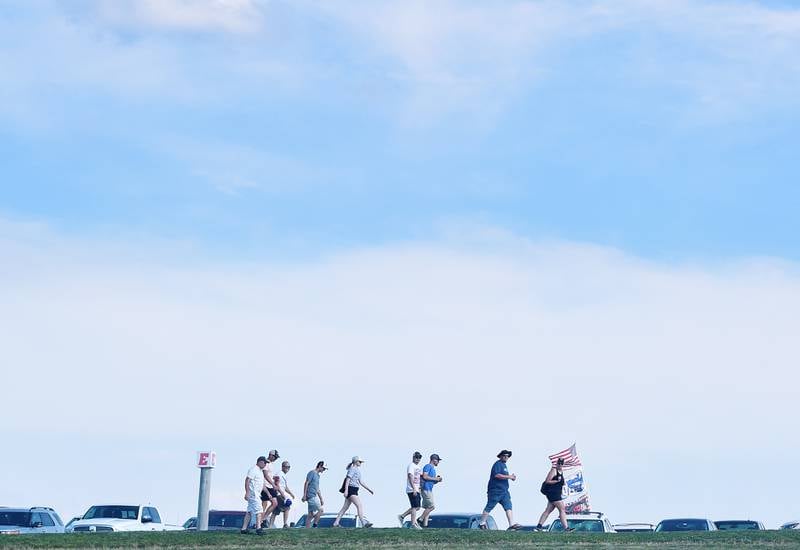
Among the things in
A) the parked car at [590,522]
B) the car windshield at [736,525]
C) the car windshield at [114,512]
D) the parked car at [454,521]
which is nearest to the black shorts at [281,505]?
the parked car at [454,521]

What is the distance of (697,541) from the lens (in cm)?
3244

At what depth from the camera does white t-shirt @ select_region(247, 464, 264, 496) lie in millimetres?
32531

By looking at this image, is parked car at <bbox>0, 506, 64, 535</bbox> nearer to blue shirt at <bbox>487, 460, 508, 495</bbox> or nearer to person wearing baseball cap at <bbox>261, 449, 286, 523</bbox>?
person wearing baseball cap at <bbox>261, 449, 286, 523</bbox>

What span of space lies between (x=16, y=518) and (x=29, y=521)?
382 millimetres

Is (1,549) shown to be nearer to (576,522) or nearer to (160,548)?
(160,548)

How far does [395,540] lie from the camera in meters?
31.3

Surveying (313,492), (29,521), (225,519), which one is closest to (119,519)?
(29,521)

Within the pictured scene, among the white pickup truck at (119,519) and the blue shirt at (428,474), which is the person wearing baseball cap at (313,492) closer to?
the blue shirt at (428,474)

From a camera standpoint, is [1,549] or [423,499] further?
[423,499]

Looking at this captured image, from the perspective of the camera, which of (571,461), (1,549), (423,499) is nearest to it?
(1,549)

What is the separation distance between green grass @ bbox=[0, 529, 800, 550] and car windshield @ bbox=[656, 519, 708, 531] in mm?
8150

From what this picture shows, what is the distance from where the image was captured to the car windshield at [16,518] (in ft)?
131

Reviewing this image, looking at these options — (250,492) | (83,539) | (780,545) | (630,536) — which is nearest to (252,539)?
(250,492)

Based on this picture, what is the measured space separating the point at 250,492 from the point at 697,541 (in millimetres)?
10420
